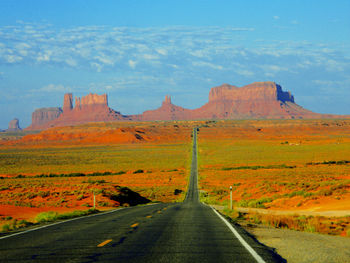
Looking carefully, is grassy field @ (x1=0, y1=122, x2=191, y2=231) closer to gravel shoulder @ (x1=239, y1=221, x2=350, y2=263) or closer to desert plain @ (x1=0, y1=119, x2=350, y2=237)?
desert plain @ (x1=0, y1=119, x2=350, y2=237)

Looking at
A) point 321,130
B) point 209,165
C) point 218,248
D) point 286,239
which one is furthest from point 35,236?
point 321,130

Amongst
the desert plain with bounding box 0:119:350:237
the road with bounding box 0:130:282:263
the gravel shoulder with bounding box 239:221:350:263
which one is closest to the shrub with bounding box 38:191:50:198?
the desert plain with bounding box 0:119:350:237

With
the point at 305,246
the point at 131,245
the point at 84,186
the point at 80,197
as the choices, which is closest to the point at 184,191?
the point at 84,186

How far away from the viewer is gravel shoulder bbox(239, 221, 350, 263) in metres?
8.01

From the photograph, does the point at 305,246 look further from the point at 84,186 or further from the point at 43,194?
the point at 84,186

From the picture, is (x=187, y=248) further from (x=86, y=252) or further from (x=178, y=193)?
(x=178, y=193)

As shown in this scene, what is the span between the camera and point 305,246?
9.32 metres

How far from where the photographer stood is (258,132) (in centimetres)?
17762

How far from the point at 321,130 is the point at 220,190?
14993 centimetres

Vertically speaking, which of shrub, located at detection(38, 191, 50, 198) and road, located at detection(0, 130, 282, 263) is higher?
road, located at detection(0, 130, 282, 263)

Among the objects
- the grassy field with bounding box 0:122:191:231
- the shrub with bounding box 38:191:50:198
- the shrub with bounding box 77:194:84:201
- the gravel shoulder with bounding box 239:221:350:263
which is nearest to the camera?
the gravel shoulder with bounding box 239:221:350:263

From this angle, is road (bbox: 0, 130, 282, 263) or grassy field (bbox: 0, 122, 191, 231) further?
grassy field (bbox: 0, 122, 191, 231)

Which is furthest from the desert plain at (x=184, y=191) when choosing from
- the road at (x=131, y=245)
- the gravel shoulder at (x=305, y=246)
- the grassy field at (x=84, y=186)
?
the road at (x=131, y=245)

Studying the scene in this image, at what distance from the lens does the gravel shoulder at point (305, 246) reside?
8.01m
